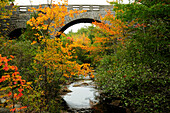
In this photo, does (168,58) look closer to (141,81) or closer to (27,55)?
(141,81)

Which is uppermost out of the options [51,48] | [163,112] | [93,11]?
[93,11]

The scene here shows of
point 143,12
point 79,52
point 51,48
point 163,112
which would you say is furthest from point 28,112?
point 79,52

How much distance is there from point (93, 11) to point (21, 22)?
24.7ft

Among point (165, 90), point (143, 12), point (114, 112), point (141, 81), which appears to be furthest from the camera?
point (114, 112)

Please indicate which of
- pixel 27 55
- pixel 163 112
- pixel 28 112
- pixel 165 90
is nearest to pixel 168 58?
pixel 165 90

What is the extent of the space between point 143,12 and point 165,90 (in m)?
2.54

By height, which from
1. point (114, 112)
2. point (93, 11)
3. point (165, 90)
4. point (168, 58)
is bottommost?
point (114, 112)

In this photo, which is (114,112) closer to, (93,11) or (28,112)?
(28,112)

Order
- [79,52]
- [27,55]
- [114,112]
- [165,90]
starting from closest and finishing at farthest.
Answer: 1. [165,90]
2. [114,112]
3. [27,55]
4. [79,52]

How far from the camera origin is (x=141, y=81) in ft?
15.6

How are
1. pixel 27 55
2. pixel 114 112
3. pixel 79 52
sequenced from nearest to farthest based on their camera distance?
1. pixel 114 112
2. pixel 27 55
3. pixel 79 52

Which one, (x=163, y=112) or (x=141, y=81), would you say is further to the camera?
(x=141, y=81)

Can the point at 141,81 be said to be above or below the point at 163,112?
above

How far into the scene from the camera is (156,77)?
4.39 metres
